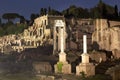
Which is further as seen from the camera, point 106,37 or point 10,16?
point 10,16

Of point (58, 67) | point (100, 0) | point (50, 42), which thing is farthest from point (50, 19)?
point (58, 67)

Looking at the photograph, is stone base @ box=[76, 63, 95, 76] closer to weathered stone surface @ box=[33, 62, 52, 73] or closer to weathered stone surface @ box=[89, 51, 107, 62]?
weathered stone surface @ box=[33, 62, 52, 73]

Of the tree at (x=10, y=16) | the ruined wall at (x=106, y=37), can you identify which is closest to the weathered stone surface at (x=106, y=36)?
the ruined wall at (x=106, y=37)

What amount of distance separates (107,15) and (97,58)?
121 feet

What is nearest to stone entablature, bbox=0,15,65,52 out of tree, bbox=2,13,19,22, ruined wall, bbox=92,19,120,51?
ruined wall, bbox=92,19,120,51

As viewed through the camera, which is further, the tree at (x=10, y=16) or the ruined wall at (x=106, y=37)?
the tree at (x=10, y=16)

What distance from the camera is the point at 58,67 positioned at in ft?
129

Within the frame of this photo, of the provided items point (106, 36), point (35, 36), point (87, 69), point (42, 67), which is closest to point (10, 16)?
point (35, 36)

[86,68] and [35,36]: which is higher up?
[35,36]

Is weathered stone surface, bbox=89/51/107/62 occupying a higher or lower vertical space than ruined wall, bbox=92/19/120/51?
lower

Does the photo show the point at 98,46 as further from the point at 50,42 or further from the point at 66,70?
the point at 66,70

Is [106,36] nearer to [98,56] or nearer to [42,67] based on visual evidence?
[98,56]

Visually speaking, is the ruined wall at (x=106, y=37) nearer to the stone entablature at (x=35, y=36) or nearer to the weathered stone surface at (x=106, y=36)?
the weathered stone surface at (x=106, y=36)

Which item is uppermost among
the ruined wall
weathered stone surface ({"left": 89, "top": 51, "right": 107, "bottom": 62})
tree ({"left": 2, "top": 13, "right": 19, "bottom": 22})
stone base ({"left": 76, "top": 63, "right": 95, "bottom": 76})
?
tree ({"left": 2, "top": 13, "right": 19, "bottom": 22})
